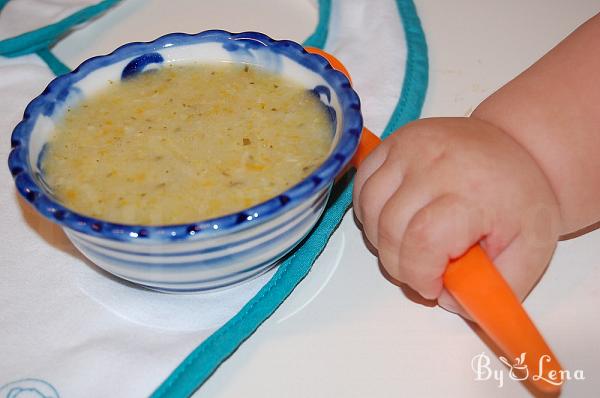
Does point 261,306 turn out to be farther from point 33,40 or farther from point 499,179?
point 33,40

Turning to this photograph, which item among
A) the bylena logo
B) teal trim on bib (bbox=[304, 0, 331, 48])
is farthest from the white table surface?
teal trim on bib (bbox=[304, 0, 331, 48])

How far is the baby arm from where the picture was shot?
27.4 inches

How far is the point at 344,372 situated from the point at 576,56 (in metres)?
0.38

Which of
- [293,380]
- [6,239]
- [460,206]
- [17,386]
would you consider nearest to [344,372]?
[293,380]

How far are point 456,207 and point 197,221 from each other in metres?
0.22

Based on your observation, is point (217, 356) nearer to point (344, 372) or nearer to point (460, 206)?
point (344, 372)

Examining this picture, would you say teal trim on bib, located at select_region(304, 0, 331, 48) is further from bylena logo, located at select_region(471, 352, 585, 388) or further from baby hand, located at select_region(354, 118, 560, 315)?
bylena logo, located at select_region(471, 352, 585, 388)

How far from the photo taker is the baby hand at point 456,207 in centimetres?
69

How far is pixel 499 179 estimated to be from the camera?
28.0 inches

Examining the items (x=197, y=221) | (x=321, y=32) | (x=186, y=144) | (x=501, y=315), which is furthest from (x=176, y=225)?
(x=321, y=32)

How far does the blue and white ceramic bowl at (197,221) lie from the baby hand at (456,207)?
0.07 meters

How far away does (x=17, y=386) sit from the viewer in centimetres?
67

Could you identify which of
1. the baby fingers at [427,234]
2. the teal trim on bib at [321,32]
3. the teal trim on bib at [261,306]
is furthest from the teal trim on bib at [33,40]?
the baby fingers at [427,234]

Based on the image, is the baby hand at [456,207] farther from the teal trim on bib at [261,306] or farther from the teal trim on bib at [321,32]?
the teal trim on bib at [321,32]
